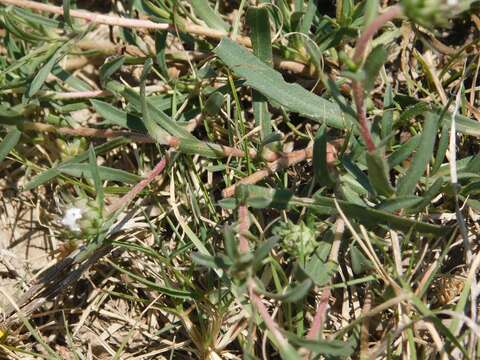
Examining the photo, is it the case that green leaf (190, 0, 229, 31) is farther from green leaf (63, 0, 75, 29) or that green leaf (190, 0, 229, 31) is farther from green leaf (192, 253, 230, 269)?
green leaf (192, 253, 230, 269)

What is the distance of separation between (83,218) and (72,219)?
5 centimetres

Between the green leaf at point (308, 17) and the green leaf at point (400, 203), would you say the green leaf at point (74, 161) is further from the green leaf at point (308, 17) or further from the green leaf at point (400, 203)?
the green leaf at point (400, 203)

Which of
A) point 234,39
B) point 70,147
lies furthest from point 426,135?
point 70,147

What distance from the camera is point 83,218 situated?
8.00 feet

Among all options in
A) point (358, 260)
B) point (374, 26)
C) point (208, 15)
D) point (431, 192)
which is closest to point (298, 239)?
point (358, 260)

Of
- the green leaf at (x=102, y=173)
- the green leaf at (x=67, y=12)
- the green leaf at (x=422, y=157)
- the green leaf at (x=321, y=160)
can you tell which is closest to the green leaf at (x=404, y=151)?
the green leaf at (x=422, y=157)

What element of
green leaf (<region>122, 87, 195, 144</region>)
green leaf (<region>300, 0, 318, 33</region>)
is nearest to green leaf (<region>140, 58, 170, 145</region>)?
green leaf (<region>122, 87, 195, 144</region>)

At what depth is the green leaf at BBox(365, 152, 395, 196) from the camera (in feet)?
7.43

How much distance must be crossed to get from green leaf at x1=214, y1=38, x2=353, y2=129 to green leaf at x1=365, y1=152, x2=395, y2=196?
411 millimetres

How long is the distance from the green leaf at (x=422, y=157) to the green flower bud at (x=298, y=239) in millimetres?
380

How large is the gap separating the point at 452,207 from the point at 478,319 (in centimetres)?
51

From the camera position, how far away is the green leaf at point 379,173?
7.43 ft

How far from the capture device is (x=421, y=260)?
2645 millimetres

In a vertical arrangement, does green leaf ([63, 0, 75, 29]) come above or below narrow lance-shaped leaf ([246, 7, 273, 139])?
above
